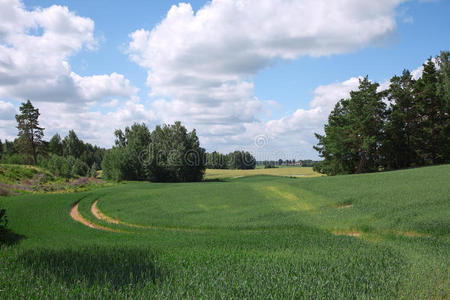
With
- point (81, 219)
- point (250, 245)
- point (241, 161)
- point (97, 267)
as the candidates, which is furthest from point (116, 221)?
point (241, 161)

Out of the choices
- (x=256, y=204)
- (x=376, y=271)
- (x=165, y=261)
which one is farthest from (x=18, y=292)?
(x=256, y=204)

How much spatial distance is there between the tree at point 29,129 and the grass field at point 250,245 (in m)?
46.7

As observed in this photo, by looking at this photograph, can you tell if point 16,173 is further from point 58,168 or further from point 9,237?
point 9,237

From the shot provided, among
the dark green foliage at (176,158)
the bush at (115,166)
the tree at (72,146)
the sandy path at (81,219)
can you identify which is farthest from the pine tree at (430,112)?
the tree at (72,146)

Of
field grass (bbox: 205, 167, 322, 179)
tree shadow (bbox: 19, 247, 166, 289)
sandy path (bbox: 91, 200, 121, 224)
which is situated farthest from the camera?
field grass (bbox: 205, 167, 322, 179)

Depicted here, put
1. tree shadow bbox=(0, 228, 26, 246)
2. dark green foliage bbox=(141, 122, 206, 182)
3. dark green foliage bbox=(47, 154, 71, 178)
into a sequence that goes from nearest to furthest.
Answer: tree shadow bbox=(0, 228, 26, 246), dark green foliage bbox=(47, 154, 71, 178), dark green foliage bbox=(141, 122, 206, 182)

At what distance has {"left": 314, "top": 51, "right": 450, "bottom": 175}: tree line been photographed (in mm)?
44469

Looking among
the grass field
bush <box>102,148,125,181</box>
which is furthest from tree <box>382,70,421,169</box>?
bush <box>102,148,125,181</box>

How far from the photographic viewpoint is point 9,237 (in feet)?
58.0

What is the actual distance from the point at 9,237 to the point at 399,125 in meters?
53.7

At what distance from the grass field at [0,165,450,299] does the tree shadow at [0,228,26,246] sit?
1.39 feet

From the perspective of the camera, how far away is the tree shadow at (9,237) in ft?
51.9

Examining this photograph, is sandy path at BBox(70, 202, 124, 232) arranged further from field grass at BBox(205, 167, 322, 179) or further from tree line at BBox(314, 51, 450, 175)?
field grass at BBox(205, 167, 322, 179)

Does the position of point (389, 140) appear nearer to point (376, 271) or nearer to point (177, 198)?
point (177, 198)
